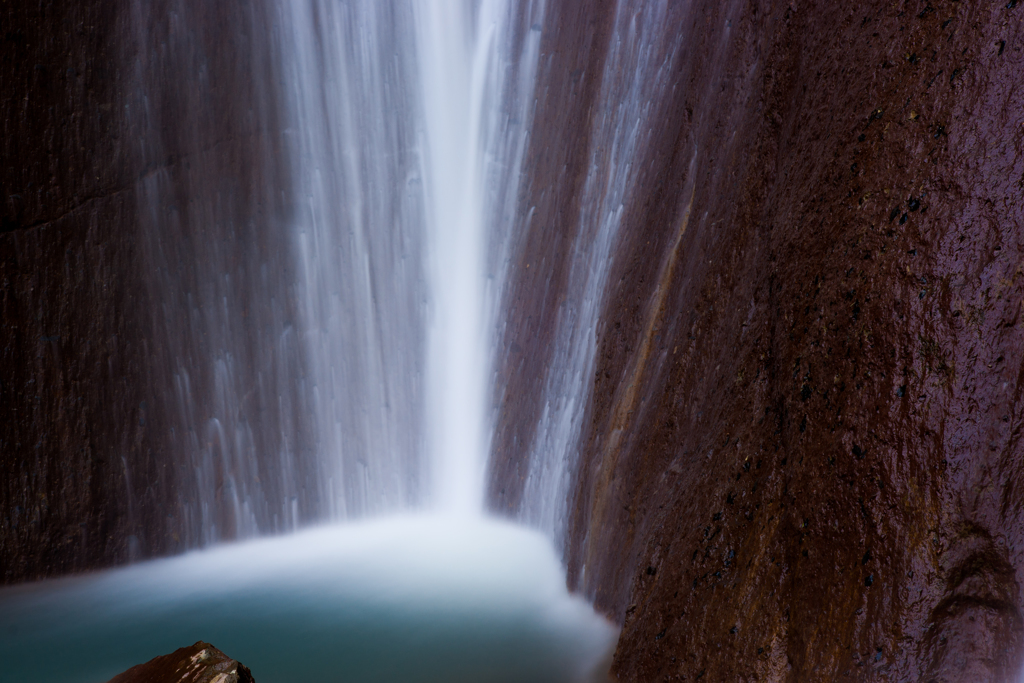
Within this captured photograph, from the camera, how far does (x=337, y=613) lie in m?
4.06

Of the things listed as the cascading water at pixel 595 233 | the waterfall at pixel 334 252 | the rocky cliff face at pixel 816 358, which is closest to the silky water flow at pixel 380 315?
the waterfall at pixel 334 252

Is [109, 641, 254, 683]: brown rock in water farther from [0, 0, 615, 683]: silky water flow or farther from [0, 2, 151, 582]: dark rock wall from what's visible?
[0, 2, 151, 582]: dark rock wall

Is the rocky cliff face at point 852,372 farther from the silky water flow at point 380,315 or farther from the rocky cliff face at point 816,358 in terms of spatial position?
the silky water flow at point 380,315

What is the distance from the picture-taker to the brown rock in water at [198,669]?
211cm

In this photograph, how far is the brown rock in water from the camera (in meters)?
2.11

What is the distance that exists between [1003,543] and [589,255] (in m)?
2.76

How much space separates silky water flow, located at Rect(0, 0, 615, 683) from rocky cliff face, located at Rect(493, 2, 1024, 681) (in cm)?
225

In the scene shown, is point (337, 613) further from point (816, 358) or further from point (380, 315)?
point (816, 358)

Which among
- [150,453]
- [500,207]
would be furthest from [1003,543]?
[150,453]

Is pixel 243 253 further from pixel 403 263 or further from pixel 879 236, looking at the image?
pixel 879 236

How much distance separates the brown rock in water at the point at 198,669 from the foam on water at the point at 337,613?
3.98 feet

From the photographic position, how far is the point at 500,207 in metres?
5.82

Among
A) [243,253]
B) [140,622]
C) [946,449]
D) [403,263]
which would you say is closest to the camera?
[946,449]

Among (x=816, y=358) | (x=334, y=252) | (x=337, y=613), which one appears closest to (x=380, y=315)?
(x=334, y=252)
